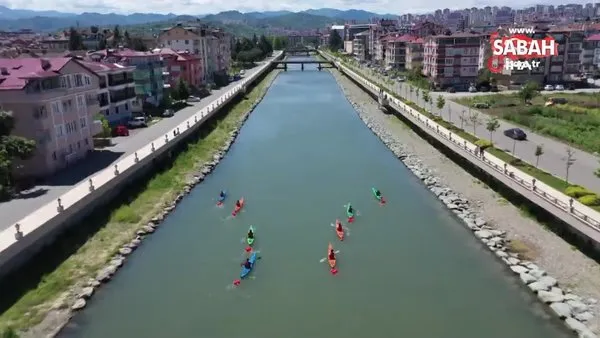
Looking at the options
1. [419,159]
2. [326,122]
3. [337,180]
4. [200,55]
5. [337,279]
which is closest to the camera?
[337,279]

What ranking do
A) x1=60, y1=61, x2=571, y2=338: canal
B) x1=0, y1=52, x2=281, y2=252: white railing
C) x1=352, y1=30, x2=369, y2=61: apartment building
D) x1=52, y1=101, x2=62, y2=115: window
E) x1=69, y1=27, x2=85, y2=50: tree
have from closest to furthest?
x1=60, y1=61, x2=571, y2=338: canal < x1=0, y1=52, x2=281, y2=252: white railing < x1=52, y1=101, x2=62, y2=115: window < x1=69, y1=27, x2=85, y2=50: tree < x1=352, y1=30, x2=369, y2=61: apartment building

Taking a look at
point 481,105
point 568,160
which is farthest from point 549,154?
point 481,105

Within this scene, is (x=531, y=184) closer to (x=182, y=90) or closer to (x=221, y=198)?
(x=221, y=198)

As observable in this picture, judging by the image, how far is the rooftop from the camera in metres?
27.9

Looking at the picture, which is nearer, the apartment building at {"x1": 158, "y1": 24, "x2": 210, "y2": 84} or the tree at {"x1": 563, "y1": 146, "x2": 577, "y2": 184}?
the tree at {"x1": 563, "y1": 146, "x2": 577, "y2": 184}

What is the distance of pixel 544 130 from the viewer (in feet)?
128

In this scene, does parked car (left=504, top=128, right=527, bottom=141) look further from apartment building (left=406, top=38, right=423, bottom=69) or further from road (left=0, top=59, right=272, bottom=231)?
apartment building (left=406, top=38, right=423, bottom=69)

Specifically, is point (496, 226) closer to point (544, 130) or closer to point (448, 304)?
point (448, 304)

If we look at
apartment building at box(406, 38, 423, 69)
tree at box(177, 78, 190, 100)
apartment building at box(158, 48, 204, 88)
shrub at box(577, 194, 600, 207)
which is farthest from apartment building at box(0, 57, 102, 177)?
apartment building at box(406, 38, 423, 69)

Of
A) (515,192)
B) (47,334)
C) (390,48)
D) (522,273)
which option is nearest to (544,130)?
(515,192)

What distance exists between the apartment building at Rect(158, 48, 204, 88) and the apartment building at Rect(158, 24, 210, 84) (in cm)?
738

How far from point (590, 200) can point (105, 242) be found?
2157 centimetres

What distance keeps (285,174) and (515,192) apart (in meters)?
14.9

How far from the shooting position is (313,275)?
20078 mm
